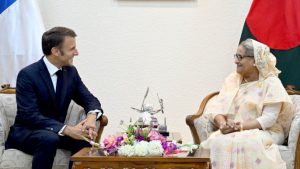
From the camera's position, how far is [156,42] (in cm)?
444

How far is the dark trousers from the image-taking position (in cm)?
296

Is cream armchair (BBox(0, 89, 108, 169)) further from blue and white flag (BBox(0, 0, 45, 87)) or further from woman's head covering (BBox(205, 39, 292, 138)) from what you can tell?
woman's head covering (BBox(205, 39, 292, 138))

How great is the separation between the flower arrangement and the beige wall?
5.63ft

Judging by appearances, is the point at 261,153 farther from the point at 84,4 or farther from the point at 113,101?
the point at 84,4

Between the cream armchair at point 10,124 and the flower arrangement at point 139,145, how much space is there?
549 millimetres

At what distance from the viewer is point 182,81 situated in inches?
176

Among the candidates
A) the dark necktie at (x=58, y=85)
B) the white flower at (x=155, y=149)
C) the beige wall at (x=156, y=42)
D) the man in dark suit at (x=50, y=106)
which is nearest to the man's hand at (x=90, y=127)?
the man in dark suit at (x=50, y=106)

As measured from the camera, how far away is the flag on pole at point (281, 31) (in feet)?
12.8

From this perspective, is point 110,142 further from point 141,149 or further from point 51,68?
point 51,68

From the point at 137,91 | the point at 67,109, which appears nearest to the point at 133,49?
the point at 137,91

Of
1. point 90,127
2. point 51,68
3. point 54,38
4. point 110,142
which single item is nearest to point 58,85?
point 51,68

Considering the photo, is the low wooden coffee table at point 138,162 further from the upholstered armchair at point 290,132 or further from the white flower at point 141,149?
the upholstered armchair at point 290,132

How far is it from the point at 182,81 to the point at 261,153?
1.49 metres

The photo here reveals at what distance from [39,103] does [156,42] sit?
1524 millimetres
